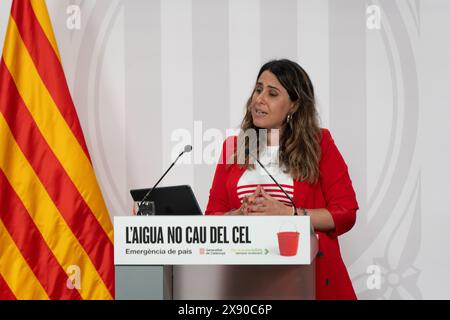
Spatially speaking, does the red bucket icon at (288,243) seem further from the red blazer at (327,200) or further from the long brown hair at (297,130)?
the long brown hair at (297,130)

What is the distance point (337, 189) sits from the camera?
247cm

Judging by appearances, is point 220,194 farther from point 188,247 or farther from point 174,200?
point 188,247

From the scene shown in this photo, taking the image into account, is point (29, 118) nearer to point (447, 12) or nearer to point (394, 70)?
point (394, 70)

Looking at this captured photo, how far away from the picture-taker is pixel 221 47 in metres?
3.48

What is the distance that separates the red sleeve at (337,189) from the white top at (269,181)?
13cm

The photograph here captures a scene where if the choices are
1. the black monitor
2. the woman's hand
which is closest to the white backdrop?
the woman's hand

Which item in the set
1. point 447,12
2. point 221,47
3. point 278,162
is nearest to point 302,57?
point 221,47

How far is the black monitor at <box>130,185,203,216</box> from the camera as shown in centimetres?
201

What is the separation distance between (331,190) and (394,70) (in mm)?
1170

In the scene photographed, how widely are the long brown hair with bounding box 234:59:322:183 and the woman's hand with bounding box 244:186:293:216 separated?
0.24 metres

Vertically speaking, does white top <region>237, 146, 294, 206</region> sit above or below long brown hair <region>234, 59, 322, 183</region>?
below

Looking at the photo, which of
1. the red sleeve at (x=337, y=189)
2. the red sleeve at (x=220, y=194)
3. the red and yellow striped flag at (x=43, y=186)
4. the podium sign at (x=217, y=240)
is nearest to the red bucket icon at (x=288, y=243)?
the podium sign at (x=217, y=240)

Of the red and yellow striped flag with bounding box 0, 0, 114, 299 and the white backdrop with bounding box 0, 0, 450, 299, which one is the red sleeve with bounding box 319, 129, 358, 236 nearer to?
the white backdrop with bounding box 0, 0, 450, 299

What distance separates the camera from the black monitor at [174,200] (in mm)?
2006
